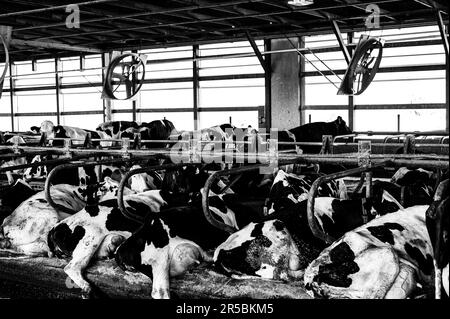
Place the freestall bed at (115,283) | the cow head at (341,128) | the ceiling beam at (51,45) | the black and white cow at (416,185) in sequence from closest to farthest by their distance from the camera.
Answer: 1. the freestall bed at (115,283)
2. the black and white cow at (416,185)
3. the cow head at (341,128)
4. the ceiling beam at (51,45)

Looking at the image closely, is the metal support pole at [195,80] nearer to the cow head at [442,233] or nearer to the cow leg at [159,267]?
the cow leg at [159,267]

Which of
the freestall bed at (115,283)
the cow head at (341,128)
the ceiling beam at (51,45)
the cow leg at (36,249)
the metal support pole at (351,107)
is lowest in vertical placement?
the freestall bed at (115,283)

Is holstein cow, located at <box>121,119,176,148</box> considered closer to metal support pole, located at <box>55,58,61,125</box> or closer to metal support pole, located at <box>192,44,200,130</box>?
metal support pole, located at <box>192,44,200,130</box>

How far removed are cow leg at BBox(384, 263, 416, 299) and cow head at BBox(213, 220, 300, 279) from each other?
87 centimetres

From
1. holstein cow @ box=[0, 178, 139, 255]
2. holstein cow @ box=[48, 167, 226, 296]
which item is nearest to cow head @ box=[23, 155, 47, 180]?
holstein cow @ box=[0, 178, 139, 255]

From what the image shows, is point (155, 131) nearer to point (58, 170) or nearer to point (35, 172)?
point (35, 172)

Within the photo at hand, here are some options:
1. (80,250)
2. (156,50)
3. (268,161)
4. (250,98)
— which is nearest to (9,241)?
(80,250)

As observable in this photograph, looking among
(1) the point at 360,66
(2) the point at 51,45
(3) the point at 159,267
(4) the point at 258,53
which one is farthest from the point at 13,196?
(2) the point at 51,45

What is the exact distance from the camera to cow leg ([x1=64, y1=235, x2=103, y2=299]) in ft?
15.0

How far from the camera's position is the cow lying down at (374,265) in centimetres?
351

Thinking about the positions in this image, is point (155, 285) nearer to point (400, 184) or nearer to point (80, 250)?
point (80, 250)

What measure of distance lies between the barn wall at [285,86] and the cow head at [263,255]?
1128cm

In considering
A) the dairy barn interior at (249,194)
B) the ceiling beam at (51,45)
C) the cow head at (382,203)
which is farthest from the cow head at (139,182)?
the ceiling beam at (51,45)

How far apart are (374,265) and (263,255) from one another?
91cm
